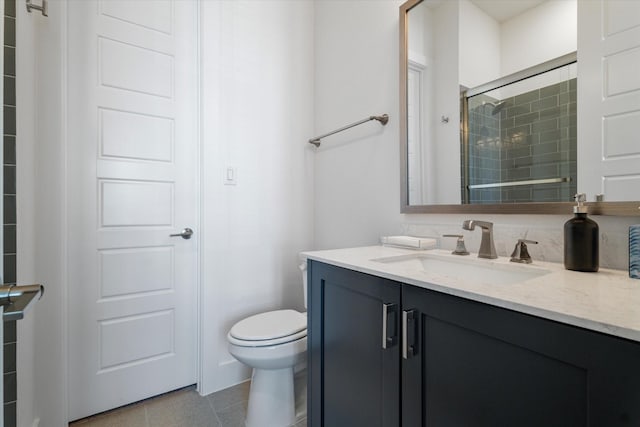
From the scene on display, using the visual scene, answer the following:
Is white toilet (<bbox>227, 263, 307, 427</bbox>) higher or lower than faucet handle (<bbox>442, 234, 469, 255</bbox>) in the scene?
lower

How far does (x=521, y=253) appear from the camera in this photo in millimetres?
1005

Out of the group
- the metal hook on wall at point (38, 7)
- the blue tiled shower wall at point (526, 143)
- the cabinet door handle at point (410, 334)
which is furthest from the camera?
the metal hook on wall at point (38, 7)

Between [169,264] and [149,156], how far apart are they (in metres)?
0.63

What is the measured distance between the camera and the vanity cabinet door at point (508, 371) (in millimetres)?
483

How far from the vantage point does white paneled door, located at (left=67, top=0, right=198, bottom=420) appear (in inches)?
59.3

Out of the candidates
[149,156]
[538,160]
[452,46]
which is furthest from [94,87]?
[538,160]

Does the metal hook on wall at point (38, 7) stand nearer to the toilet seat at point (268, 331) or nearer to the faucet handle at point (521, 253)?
the toilet seat at point (268, 331)

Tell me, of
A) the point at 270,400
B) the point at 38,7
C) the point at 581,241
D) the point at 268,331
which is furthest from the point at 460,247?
the point at 38,7

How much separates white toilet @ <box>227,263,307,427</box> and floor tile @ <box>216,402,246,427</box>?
0.07 metres

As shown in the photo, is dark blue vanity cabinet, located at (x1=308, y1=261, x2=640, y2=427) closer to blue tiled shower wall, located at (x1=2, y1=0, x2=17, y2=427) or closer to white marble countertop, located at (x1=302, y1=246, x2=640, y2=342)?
white marble countertop, located at (x1=302, y1=246, x2=640, y2=342)

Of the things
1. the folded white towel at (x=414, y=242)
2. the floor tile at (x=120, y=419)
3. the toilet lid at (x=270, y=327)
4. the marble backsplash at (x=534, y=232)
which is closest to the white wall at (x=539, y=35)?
the marble backsplash at (x=534, y=232)

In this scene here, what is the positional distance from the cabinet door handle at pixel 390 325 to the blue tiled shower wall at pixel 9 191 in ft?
4.21

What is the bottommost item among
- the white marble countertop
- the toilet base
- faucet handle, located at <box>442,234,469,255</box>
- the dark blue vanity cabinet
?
the toilet base

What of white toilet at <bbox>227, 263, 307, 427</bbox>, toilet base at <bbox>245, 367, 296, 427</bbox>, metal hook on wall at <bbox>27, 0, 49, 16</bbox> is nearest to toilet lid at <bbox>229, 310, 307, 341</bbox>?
white toilet at <bbox>227, 263, 307, 427</bbox>
